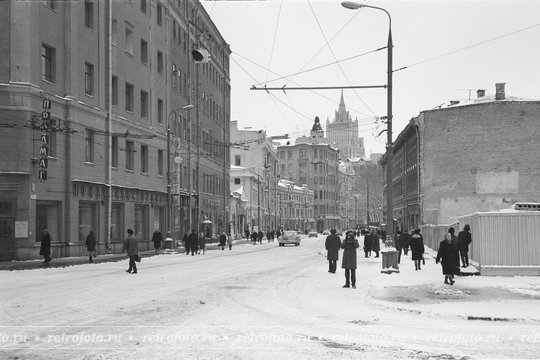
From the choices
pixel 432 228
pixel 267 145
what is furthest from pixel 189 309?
pixel 267 145

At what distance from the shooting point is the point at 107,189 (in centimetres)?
3800

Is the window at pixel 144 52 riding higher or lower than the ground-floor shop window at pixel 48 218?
higher

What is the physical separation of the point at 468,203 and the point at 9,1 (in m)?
37.3

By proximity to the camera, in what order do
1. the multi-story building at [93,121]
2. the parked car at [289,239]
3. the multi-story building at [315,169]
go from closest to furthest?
the multi-story building at [93,121]
the parked car at [289,239]
the multi-story building at [315,169]

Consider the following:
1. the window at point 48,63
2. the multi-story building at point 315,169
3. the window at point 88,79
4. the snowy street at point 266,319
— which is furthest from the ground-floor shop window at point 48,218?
the multi-story building at point 315,169

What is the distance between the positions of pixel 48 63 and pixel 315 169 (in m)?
137

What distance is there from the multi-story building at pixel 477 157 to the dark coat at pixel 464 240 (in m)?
27.4

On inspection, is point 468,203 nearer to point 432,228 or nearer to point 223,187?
point 432,228

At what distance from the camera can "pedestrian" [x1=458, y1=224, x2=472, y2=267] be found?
24094 millimetres

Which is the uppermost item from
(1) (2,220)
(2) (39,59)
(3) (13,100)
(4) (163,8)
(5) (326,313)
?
(4) (163,8)

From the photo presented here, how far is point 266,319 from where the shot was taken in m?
12.2

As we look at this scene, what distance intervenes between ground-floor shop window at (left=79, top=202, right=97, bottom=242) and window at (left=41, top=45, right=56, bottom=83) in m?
7.21

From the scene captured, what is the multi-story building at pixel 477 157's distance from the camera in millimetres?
49875

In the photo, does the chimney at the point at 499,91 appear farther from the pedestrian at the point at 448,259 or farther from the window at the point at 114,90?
the pedestrian at the point at 448,259
